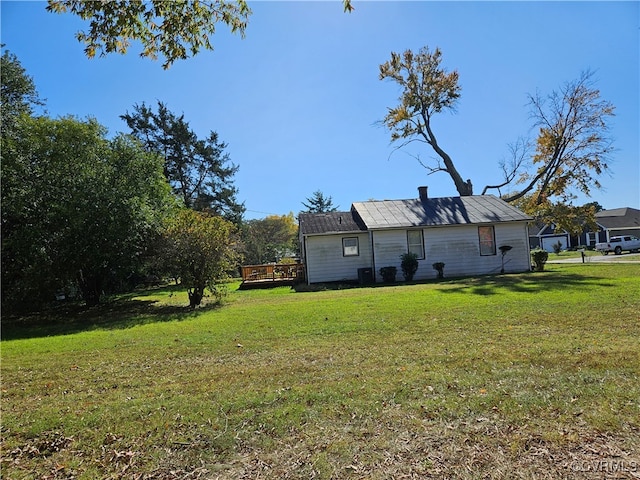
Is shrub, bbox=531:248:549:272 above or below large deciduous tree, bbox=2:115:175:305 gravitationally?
below

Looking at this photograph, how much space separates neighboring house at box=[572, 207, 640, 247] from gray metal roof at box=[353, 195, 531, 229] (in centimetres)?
3307

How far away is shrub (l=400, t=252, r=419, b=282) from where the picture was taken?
→ 19.3 m

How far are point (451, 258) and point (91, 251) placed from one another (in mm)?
15976

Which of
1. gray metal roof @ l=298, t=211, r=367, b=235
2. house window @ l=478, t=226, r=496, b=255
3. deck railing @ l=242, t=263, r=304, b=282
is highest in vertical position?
gray metal roof @ l=298, t=211, r=367, b=235

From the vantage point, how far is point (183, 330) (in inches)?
342

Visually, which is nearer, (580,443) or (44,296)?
(580,443)

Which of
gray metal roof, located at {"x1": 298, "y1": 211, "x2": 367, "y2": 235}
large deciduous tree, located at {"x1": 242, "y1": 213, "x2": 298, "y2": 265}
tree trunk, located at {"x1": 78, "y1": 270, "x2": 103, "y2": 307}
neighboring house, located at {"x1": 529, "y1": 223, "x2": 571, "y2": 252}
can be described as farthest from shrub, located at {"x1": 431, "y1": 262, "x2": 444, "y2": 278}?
neighboring house, located at {"x1": 529, "y1": 223, "x2": 571, "y2": 252}

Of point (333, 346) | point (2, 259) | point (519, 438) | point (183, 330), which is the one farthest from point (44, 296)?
point (519, 438)

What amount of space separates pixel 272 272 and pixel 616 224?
4715cm

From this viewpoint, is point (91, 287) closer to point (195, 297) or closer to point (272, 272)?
point (195, 297)

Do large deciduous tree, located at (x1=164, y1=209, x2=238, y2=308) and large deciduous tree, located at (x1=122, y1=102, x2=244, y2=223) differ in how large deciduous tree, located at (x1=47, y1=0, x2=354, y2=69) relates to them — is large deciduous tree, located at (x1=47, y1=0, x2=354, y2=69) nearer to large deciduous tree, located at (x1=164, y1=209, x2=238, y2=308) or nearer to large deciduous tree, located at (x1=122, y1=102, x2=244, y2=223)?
large deciduous tree, located at (x1=164, y1=209, x2=238, y2=308)

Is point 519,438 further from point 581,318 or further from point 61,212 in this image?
point 61,212

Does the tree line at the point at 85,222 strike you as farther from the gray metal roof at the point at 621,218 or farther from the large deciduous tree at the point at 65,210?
the gray metal roof at the point at 621,218

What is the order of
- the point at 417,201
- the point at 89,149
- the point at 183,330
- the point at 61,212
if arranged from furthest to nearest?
the point at 417,201, the point at 89,149, the point at 61,212, the point at 183,330
